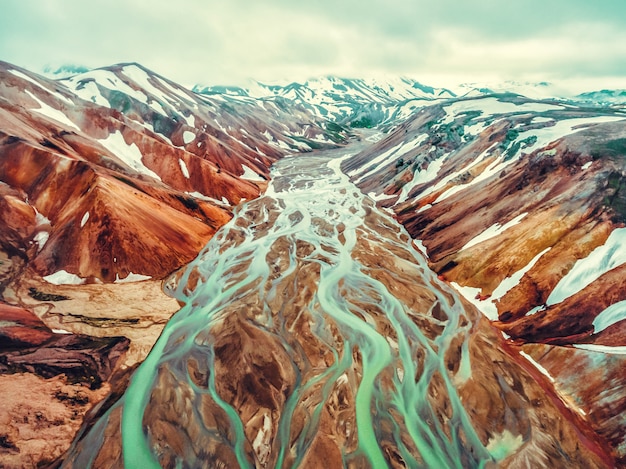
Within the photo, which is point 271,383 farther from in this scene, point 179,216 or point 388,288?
A: point 179,216

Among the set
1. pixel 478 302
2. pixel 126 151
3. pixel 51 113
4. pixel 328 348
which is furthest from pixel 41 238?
pixel 478 302

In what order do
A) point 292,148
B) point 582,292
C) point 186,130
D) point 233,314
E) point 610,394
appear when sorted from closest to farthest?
point 610,394
point 582,292
point 233,314
point 186,130
point 292,148

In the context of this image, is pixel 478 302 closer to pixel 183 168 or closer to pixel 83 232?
pixel 83 232

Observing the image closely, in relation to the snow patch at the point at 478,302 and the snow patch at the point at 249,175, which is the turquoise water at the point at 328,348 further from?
the snow patch at the point at 249,175

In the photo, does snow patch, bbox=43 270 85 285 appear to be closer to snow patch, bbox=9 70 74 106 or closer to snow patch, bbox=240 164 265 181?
snow patch, bbox=240 164 265 181

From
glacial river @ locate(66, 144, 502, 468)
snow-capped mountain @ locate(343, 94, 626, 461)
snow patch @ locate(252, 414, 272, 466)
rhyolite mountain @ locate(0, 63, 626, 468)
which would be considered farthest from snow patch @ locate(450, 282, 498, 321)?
snow patch @ locate(252, 414, 272, 466)

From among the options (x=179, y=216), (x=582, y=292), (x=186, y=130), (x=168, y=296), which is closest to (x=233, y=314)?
(x=168, y=296)
